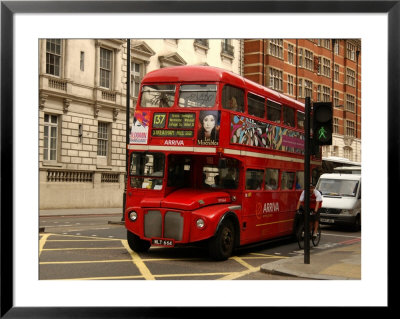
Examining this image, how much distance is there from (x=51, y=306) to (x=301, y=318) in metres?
2.87

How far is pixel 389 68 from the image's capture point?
6.79m

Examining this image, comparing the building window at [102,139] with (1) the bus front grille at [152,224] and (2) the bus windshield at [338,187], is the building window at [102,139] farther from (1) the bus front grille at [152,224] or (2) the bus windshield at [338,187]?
(2) the bus windshield at [338,187]

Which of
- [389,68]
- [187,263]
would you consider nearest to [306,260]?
[187,263]

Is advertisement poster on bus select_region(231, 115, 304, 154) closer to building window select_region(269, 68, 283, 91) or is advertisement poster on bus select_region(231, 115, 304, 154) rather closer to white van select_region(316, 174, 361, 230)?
building window select_region(269, 68, 283, 91)

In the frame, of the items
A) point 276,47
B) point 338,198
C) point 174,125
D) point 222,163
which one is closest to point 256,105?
point 222,163

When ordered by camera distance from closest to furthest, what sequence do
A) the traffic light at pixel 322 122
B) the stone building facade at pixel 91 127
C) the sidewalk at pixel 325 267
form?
the sidewalk at pixel 325 267 < the traffic light at pixel 322 122 < the stone building facade at pixel 91 127

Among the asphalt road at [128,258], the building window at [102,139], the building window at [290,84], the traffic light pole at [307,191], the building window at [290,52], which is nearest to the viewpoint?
the asphalt road at [128,258]

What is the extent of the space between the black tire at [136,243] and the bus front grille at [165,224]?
2.17 ft

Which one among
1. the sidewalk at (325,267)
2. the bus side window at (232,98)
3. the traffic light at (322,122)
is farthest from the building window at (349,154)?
the bus side window at (232,98)

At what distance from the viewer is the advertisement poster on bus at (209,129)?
10.4 m

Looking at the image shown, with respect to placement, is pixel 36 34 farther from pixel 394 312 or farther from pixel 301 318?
pixel 394 312

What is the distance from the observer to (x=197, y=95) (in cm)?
1078

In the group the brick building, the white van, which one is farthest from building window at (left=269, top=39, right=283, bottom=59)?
the white van

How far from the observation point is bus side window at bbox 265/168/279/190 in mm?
12609
